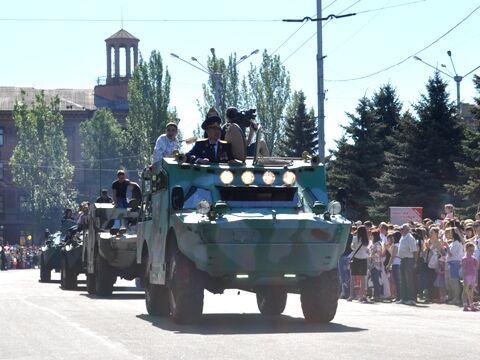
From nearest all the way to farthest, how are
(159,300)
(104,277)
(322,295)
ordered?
(322,295), (159,300), (104,277)

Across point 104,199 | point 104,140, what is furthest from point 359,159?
point 104,140

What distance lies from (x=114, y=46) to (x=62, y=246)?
91.5 m

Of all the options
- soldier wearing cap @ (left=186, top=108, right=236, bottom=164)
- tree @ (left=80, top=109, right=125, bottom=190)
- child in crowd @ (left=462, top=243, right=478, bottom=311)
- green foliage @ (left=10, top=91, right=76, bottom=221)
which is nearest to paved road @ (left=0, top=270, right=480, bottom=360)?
child in crowd @ (left=462, top=243, right=478, bottom=311)

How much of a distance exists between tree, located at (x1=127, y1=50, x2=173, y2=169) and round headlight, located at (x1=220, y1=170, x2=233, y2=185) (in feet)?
263

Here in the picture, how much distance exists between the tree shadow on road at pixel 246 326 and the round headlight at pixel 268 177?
1.96 m

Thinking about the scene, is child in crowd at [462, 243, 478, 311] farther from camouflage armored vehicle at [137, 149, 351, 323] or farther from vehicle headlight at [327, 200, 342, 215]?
vehicle headlight at [327, 200, 342, 215]

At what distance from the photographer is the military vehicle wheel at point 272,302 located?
70.6 ft

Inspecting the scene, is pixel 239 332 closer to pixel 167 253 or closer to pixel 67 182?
pixel 167 253

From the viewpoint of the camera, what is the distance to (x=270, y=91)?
89625 millimetres

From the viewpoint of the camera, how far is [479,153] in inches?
1729

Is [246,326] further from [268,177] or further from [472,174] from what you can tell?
[472,174]

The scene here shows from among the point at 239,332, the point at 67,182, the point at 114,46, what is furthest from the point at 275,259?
the point at 114,46

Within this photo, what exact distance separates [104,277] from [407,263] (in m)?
6.30

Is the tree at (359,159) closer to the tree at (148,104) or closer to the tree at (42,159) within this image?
the tree at (148,104)
